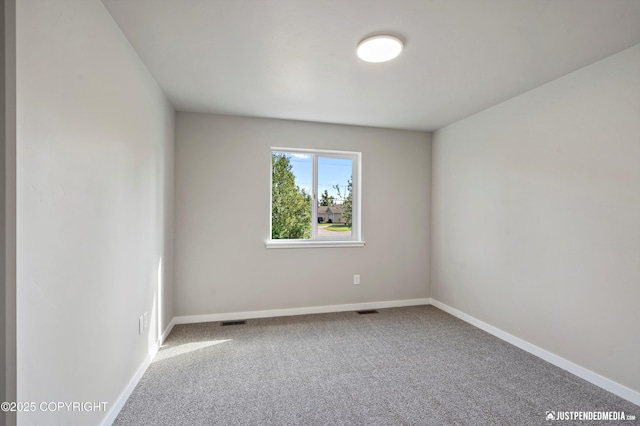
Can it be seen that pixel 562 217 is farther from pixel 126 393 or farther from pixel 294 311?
pixel 126 393

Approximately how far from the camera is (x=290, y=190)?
3744 millimetres

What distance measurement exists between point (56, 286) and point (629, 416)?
3280mm

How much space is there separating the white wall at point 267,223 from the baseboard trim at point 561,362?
3.13 feet

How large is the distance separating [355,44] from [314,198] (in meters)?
2.09

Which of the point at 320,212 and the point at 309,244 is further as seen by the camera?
the point at 320,212

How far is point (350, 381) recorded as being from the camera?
2.20 m

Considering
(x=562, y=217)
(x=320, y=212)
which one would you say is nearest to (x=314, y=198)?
(x=320, y=212)

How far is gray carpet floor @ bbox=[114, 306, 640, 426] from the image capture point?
184 cm

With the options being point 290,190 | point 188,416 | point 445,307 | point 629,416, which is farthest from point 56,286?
point 445,307

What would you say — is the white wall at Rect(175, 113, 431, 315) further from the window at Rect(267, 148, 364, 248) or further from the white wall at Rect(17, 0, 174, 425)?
the white wall at Rect(17, 0, 174, 425)

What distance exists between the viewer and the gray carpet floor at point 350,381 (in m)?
1.84

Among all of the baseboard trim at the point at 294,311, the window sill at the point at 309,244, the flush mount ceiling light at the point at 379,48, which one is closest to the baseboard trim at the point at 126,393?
the baseboard trim at the point at 294,311

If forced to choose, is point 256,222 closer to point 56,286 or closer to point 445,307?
point 56,286

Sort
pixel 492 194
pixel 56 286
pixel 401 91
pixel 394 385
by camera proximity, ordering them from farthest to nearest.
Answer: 1. pixel 492 194
2. pixel 401 91
3. pixel 394 385
4. pixel 56 286
